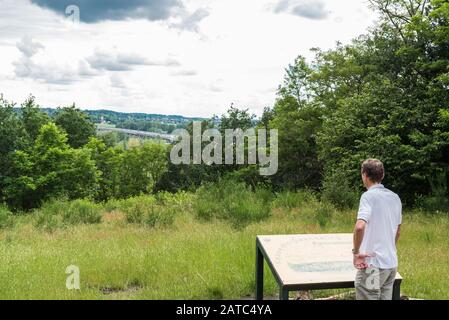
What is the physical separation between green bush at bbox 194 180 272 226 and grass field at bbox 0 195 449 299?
285 mm

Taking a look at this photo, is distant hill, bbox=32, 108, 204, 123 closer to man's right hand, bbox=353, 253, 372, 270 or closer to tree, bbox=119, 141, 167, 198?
tree, bbox=119, 141, 167, 198

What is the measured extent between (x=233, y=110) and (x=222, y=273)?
4738 centimetres

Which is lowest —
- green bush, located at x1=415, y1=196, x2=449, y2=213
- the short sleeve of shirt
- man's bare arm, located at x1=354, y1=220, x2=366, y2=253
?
green bush, located at x1=415, y1=196, x2=449, y2=213

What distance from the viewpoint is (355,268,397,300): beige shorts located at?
420cm

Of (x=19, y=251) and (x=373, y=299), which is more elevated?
(x=373, y=299)

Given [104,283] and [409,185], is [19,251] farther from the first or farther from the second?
[409,185]

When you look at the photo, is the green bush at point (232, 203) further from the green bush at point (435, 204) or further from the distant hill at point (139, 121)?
the distant hill at point (139, 121)

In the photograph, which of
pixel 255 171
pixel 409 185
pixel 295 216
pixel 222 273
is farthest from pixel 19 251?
pixel 255 171

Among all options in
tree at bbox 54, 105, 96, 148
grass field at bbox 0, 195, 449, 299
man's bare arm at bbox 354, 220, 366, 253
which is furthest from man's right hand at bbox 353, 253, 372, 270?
tree at bbox 54, 105, 96, 148

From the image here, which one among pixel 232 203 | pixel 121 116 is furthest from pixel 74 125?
pixel 232 203

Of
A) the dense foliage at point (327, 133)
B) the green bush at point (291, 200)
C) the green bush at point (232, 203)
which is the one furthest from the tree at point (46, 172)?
the green bush at point (291, 200)
